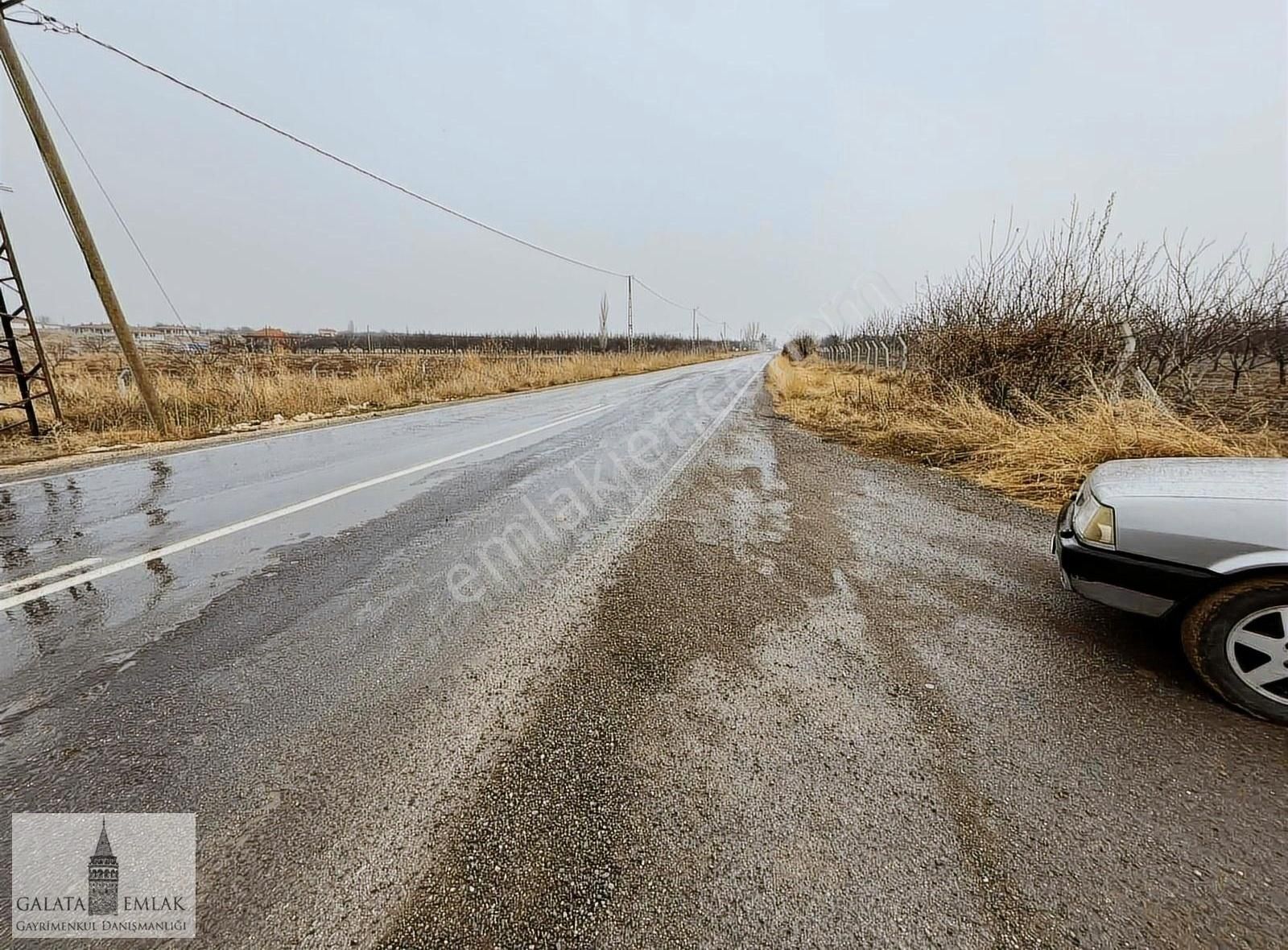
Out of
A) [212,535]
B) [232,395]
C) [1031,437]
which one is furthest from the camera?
[232,395]

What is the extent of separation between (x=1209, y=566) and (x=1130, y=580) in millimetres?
246

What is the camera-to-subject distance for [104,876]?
129 centimetres

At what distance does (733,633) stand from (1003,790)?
1.15m

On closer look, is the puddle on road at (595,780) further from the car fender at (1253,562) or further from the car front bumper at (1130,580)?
the car fender at (1253,562)

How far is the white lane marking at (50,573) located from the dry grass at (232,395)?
540 centimetres

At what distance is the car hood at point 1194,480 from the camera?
7.20ft

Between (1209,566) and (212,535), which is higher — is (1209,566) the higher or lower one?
the higher one

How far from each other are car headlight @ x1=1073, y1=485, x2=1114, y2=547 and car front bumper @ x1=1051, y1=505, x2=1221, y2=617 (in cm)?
3

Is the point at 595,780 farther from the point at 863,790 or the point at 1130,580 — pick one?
the point at 1130,580

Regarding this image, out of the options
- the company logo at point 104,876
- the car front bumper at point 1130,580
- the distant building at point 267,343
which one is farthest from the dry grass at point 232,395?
the car front bumper at point 1130,580

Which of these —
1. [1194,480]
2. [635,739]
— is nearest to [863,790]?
[635,739]

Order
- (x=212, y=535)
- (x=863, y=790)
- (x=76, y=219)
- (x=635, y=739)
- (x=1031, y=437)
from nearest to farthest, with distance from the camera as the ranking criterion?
(x=863, y=790)
(x=635, y=739)
(x=212, y=535)
(x=1031, y=437)
(x=76, y=219)

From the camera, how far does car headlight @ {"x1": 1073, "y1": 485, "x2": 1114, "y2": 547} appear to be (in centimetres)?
227

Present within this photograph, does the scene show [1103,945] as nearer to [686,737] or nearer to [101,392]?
[686,737]
